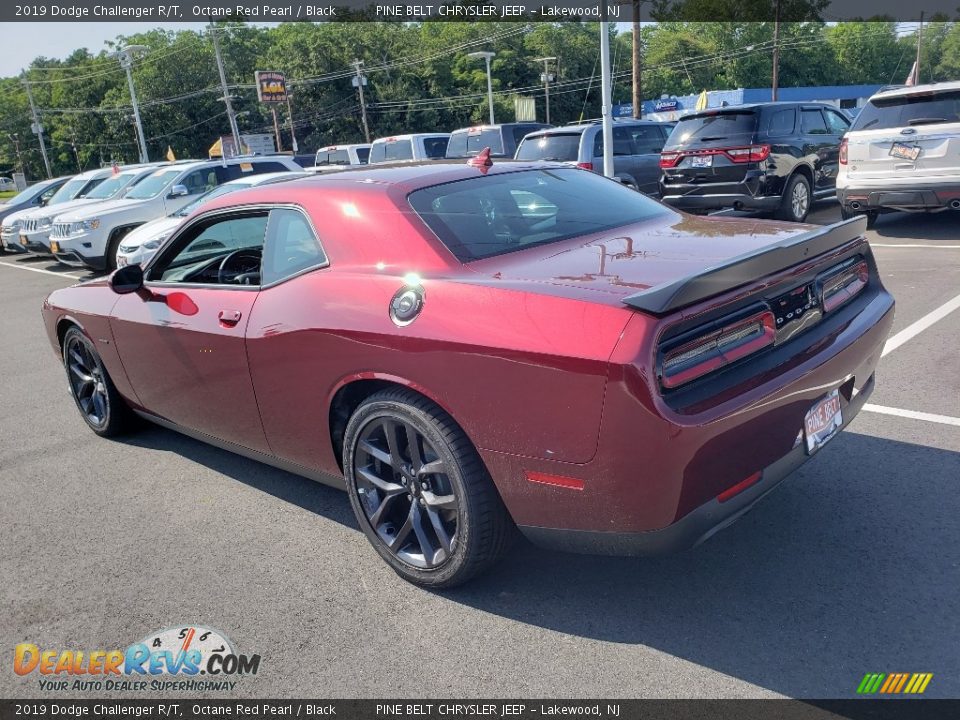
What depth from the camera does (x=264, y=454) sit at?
387 cm

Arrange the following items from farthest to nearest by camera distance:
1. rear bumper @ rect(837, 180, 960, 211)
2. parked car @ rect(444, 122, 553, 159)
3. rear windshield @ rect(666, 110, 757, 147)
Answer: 1. parked car @ rect(444, 122, 553, 159)
2. rear windshield @ rect(666, 110, 757, 147)
3. rear bumper @ rect(837, 180, 960, 211)

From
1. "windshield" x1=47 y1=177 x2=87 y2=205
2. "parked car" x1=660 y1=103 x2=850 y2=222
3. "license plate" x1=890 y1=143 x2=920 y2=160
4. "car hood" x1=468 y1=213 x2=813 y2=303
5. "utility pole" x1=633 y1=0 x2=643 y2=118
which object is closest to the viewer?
"car hood" x1=468 y1=213 x2=813 y2=303

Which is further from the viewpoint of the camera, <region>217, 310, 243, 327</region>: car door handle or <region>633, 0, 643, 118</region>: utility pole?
<region>633, 0, 643, 118</region>: utility pole

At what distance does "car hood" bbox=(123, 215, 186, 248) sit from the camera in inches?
468

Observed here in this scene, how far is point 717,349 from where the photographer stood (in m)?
2.64

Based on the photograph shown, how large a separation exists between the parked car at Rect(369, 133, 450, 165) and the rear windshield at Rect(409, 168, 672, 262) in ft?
49.7

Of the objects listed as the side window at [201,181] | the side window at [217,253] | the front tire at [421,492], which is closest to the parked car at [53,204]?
the side window at [201,181]

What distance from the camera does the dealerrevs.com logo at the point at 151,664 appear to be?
281 centimetres

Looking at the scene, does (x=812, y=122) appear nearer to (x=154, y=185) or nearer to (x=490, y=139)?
(x=490, y=139)

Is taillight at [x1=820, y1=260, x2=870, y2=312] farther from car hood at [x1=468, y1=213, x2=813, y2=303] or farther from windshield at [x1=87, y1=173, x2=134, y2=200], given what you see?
windshield at [x1=87, y1=173, x2=134, y2=200]

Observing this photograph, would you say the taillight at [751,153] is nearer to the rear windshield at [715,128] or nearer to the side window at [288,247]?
the rear windshield at [715,128]

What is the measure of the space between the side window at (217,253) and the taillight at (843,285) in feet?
8.02

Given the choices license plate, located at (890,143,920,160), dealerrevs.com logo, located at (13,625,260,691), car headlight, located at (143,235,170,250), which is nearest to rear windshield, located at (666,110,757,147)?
license plate, located at (890,143,920,160)

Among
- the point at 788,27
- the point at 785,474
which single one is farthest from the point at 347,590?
the point at 788,27
